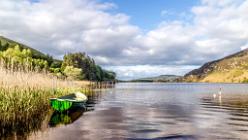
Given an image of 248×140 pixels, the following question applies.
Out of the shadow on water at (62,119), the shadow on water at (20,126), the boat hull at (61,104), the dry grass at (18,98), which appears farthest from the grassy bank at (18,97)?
the boat hull at (61,104)

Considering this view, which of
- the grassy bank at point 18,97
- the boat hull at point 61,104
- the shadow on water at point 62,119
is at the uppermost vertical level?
the grassy bank at point 18,97

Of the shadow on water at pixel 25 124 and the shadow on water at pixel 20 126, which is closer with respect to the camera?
the shadow on water at pixel 20 126

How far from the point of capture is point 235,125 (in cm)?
2598

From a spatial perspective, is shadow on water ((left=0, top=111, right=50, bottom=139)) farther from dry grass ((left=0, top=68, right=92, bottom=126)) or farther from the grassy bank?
the grassy bank

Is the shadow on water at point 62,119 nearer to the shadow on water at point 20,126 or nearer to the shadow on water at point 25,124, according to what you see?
the shadow on water at point 25,124

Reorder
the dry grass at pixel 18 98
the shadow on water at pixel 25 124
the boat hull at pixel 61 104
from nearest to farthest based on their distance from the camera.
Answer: the shadow on water at pixel 25 124 → the dry grass at pixel 18 98 → the boat hull at pixel 61 104

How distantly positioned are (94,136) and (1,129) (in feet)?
20.5

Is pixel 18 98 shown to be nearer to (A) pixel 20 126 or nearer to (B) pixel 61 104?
(A) pixel 20 126

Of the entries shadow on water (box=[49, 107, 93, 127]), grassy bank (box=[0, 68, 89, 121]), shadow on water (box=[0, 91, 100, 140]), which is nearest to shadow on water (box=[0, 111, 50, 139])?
shadow on water (box=[0, 91, 100, 140])

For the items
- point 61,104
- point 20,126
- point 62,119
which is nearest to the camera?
point 20,126

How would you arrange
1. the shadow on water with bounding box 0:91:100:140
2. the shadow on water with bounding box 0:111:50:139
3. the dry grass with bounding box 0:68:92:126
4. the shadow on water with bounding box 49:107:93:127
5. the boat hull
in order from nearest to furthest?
the shadow on water with bounding box 0:111:50:139
the shadow on water with bounding box 0:91:100:140
the dry grass with bounding box 0:68:92:126
the shadow on water with bounding box 49:107:93:127
the boat hull

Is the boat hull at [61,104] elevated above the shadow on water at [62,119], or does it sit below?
above

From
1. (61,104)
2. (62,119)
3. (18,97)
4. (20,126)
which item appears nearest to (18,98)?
(18,97)

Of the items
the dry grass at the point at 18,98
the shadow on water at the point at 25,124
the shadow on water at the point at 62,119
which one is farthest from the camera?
the shadow on water at the point at 62,119
